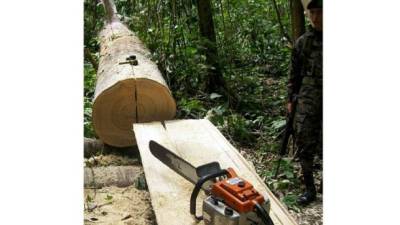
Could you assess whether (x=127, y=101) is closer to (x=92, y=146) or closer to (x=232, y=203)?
(x=92, y=146)

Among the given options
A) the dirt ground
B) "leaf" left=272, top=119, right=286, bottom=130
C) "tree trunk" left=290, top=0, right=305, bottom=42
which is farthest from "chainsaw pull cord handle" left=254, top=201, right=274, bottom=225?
"tree trunk" left=290, top=0, right=305, bottom=42

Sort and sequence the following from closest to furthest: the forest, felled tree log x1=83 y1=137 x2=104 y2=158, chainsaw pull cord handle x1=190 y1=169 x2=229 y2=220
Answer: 1. chainsaw pull cord handle x1=190 y1=169 x2=229 y2=220
2. felled tree log x1=83 y1=137 x2=104 y2=158
3. the forest

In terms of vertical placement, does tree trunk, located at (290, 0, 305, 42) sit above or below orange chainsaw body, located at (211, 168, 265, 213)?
above

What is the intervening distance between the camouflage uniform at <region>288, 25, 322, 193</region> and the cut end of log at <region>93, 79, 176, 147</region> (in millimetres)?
720

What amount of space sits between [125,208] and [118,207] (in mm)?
33

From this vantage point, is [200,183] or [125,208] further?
[125,208]

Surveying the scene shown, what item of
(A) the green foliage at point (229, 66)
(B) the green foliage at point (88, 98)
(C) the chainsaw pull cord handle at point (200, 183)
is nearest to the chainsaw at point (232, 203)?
(C) the chainsaw pull cord handle at point (200, 183)

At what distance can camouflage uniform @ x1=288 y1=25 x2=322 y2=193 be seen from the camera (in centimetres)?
267

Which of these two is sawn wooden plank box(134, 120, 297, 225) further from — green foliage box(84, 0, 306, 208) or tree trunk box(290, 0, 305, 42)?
tree trunk box(290, 0, 305, 42)

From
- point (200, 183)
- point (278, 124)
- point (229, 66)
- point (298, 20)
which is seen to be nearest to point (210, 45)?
point (229, 66)

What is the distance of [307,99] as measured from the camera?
272 centimetres
